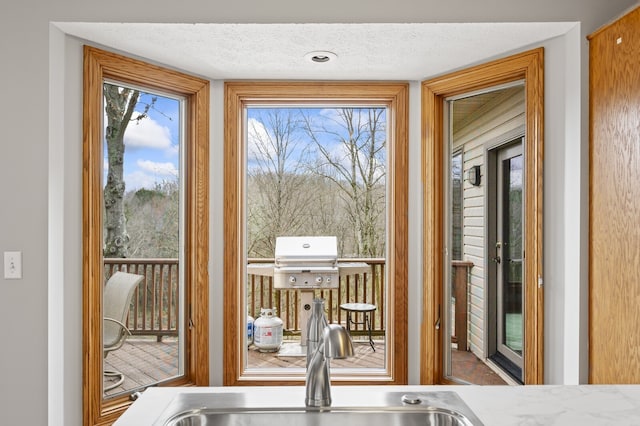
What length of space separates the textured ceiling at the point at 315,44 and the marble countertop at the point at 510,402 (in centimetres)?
167

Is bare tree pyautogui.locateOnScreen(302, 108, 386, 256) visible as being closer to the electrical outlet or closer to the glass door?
the glass door

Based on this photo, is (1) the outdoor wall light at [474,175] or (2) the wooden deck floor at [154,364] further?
(1) the outdoor wall light at [474,175]

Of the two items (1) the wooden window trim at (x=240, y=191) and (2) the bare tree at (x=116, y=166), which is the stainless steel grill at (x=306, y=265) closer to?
(1) the wooden window trim at (x=240, y=191)

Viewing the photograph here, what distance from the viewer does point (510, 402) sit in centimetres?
110

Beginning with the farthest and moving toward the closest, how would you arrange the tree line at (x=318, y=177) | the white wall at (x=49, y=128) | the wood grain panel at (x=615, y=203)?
the tree line at (x=318, y=177)
the white wall at (x=49, y=128)
the wood grain panel at (x=615, y=203)

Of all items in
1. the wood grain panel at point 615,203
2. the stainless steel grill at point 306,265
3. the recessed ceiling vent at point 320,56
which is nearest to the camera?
the wood grain panel at point 615,203

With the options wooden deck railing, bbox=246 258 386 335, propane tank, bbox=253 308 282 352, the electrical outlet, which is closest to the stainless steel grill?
propane tank, bbox=253 308 282 352

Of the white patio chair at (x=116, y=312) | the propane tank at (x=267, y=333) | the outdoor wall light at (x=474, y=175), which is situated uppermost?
the outdoor wall light at (x=474, y=175)

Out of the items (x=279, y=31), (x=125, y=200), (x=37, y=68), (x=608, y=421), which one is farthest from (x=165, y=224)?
(x=608, y=421)

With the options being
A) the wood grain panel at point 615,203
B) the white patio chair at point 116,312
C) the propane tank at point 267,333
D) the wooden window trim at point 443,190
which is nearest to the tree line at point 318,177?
the propane tank at point 267,333

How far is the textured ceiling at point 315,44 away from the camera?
229 centimetres

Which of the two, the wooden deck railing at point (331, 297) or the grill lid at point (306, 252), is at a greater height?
the grill lid at point (306, 252)

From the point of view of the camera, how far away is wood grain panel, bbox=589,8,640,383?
1.92m

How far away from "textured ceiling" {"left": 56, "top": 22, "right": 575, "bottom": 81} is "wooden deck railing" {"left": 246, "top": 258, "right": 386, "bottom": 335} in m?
2.90
